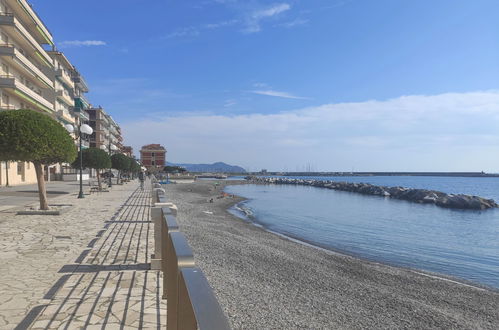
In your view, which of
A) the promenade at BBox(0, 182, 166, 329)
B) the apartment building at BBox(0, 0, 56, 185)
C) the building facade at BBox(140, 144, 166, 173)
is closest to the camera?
the promenade at BBox(0, 182, 166, 329)

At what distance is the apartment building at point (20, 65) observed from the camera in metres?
30.4

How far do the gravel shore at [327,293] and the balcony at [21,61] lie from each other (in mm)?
27388

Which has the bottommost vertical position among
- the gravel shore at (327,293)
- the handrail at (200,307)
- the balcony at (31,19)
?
the gravel shore at (327,293)

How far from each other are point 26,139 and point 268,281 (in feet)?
31.6

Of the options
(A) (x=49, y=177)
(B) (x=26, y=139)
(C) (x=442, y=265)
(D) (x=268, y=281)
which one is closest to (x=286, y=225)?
(C) (x=442, y=265)

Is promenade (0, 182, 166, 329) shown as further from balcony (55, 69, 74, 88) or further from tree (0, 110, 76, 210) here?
balcony (55, 69, 74, 88)

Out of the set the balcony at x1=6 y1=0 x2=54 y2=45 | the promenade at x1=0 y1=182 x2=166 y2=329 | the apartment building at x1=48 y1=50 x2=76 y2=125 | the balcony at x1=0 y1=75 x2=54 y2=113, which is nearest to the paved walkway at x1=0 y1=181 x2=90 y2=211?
the promenade at x1=0 y1=182 x2=166 y2=329

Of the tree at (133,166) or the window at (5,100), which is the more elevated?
the window at (5,100)

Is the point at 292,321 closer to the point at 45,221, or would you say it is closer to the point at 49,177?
the point at 45,221

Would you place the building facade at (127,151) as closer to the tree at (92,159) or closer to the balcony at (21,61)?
the balcony at (21,61)

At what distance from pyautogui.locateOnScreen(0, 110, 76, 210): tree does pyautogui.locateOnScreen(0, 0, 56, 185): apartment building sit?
18049 millimetres

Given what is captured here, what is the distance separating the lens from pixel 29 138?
1207cm

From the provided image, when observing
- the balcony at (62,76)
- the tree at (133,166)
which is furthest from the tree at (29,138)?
the balcony at (62,76)

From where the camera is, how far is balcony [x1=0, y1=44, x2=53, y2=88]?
29.9 meters
